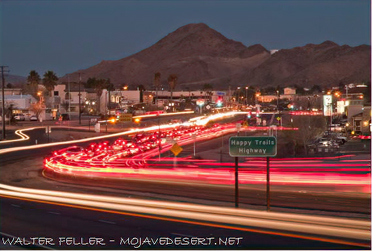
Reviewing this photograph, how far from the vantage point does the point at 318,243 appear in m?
15.4

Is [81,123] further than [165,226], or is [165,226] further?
[81,123]

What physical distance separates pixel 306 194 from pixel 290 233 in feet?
41.4

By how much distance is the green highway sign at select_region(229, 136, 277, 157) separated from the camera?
2247cm

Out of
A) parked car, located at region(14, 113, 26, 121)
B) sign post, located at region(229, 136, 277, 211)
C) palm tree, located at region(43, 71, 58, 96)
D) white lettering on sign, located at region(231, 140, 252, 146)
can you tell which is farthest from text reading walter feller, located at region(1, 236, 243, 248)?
palm tree, located at region(43, 71, 58, 96)

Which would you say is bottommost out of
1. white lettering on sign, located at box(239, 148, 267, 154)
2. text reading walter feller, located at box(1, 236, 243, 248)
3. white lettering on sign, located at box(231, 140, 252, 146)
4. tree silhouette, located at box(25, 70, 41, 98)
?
text reading walter feller, located at box(1, 236, 243, 248)

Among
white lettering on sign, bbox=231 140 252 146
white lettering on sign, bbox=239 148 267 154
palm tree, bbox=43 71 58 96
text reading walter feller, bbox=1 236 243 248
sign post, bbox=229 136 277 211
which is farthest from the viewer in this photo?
palm tree, bbox=43 71 58 96

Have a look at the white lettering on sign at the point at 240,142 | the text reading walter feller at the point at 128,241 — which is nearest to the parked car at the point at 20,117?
the white lettering on sign at the point at 240,142

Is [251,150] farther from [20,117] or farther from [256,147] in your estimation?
[20,117]

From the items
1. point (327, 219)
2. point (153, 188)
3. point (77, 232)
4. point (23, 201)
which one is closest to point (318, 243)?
point (327, 219)

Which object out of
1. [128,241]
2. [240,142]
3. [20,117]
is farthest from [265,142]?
[20,117]

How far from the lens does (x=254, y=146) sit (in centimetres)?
2281

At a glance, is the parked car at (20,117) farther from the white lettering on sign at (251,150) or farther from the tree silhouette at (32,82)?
the white lettering on sign at (251,150)

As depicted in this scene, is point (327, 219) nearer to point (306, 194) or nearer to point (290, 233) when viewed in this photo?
point (290, 233)

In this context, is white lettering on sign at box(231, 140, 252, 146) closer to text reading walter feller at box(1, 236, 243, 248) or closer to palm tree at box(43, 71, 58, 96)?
text reading walter feller at box(1, 236, 243, 248)
